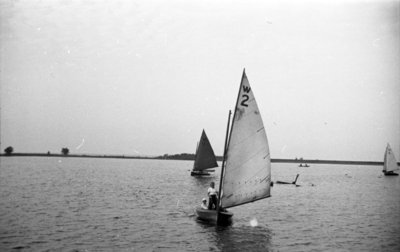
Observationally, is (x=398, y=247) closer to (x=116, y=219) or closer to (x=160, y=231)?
(x=160, y=231)

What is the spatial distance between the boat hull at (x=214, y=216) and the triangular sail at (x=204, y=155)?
38957 millimetres

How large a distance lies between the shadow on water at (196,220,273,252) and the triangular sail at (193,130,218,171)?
3788 cm

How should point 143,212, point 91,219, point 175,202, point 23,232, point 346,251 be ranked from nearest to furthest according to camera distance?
point 346,251
point 23,232
point 91,219
point 143,212
point 175,202

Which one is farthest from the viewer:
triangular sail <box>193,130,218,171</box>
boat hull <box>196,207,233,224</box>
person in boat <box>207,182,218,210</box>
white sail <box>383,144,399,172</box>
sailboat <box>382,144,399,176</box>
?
sailboat <box>382,144,399,176</box>

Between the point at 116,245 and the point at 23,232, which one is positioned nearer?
the point at 116,245

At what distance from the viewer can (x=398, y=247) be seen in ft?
69.3

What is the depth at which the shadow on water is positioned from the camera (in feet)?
65.8

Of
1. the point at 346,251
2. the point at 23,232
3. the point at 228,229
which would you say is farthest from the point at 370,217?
the point at 23,232

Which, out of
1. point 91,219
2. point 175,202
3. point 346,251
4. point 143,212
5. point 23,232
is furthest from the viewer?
point 175,202

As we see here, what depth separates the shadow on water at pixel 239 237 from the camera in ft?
65.8

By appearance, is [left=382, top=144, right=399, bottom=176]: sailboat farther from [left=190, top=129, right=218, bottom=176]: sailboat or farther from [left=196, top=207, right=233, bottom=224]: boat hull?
[left=196, top=207, right=233, bottom=224]: boat hull

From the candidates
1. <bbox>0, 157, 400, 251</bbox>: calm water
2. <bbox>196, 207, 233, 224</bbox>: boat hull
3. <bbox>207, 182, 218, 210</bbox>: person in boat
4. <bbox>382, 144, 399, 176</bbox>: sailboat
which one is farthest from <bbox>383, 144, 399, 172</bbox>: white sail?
<bbox>196, 207, 233, 224</bbox>: boat hull

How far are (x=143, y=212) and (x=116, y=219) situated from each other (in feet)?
13.1

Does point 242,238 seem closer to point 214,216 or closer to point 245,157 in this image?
point 214,216
